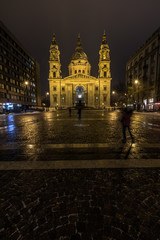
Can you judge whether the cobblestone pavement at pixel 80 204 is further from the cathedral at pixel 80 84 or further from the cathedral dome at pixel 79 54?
the cathedral dome at pixel 79 54

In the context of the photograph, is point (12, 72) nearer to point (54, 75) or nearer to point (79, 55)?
point (54, 75)

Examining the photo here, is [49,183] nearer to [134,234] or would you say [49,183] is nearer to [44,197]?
[44,197]

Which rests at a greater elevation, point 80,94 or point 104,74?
point 104,74

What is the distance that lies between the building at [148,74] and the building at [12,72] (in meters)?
36.6

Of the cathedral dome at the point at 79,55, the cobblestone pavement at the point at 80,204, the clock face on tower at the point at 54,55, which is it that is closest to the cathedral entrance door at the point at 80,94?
the cathedral dome at the point at 79,55

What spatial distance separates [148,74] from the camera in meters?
36.4

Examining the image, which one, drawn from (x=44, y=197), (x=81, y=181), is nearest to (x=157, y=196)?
(x=81, y=181)

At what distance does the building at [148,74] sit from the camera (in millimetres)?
31859

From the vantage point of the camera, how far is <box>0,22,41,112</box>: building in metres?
38.4

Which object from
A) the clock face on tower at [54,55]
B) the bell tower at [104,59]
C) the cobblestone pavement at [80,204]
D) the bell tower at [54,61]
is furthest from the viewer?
the clock face on tower at [54,55]

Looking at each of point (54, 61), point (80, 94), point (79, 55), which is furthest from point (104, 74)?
point (54, 61)

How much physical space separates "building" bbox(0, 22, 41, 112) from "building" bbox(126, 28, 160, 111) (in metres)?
36.6

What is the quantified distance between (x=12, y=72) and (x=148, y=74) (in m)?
47.5

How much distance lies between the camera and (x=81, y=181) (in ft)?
8.51
